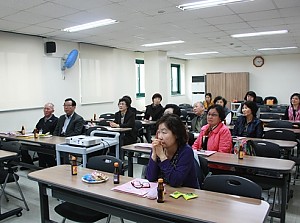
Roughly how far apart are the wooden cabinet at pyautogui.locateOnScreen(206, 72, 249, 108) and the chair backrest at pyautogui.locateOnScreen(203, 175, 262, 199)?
1060 centimetres

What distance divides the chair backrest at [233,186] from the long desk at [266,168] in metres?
0.79

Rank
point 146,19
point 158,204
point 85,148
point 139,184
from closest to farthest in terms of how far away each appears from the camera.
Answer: point 158,204, point 139,184, point 85,148, point 146,19

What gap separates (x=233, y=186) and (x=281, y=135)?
2794mm

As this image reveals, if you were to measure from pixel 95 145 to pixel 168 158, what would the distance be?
188 cm

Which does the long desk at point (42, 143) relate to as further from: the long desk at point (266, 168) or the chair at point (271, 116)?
the chair at point (271, 116)

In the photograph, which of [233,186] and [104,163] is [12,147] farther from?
[233,186]

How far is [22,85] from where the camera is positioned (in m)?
6.57

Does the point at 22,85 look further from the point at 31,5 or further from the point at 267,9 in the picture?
the point at 267,9

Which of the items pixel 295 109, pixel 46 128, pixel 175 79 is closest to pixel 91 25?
pixel 46 128

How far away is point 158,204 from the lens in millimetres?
1806

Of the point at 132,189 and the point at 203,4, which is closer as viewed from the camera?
the point at 132,189

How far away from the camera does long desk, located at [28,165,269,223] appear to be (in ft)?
5.40

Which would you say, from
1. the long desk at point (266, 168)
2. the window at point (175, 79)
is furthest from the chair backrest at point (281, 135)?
the window at point (175, 79)

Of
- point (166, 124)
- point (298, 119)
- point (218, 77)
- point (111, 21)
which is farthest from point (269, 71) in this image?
point (166, 124)
